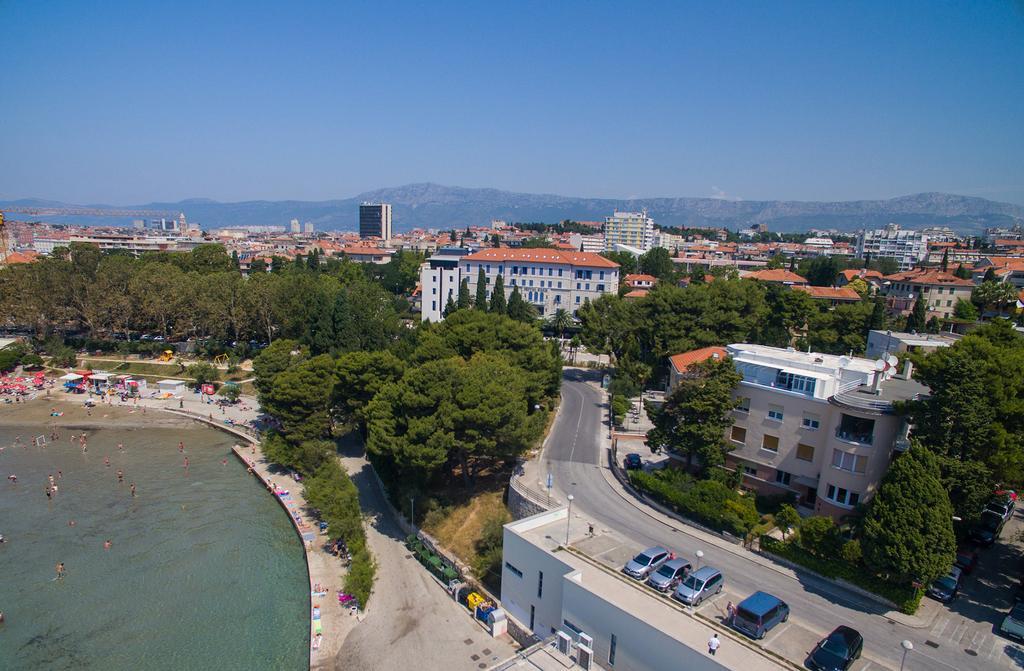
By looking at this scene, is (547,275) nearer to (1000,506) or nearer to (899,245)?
(1000,506)

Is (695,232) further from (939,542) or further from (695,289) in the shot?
(939,542)

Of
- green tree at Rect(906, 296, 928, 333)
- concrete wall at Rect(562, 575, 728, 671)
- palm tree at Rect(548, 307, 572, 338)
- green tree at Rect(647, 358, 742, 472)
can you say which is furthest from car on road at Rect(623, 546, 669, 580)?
green tree at Rect(906, 296, 928, 333)

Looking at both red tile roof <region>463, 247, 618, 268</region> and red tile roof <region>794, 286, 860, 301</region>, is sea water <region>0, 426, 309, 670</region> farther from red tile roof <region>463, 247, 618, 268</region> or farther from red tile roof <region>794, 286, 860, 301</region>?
red tile roof <region>794, 286, 860, 301</region>

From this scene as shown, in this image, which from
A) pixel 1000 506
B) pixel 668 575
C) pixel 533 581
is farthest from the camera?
pixel 1000 506

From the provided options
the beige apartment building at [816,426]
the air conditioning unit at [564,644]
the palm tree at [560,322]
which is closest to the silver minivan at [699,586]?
the air conditioning unit at [564,644]

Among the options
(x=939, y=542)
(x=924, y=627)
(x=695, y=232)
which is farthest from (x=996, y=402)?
(x=695, y=232)

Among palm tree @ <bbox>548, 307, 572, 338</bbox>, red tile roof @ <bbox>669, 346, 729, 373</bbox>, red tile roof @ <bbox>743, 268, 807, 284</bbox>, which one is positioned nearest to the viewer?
red tile roof @ <bbox>669, 346, 729, 373</bbox>

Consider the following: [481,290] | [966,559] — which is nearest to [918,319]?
[966,559]
